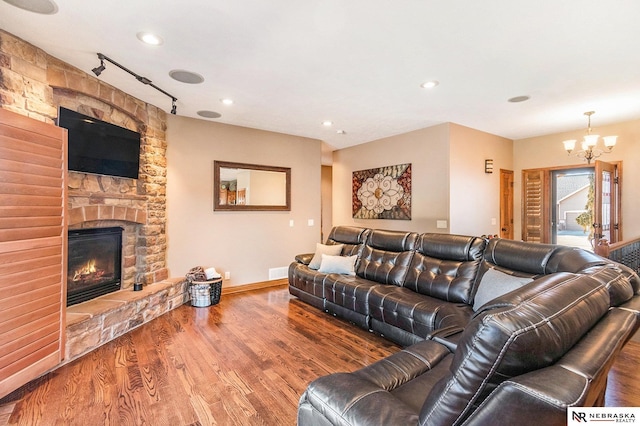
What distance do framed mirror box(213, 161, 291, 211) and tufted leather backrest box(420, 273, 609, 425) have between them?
14.0 feet

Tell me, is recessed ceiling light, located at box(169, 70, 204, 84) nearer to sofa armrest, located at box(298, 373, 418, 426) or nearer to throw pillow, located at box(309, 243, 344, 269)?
throw pillow, located at box(309, 243, 344, 269)

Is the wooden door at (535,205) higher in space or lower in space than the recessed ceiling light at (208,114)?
lower

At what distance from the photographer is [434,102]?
3.71 metres

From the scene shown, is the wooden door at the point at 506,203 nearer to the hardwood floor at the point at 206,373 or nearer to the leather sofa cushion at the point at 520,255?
the hardwood floor at the point at 206,373

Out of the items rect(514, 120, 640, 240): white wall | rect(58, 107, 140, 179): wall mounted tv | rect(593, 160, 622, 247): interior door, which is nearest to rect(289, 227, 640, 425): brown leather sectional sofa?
rect(593, 160, 622, 247): interior door

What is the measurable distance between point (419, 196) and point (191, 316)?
3.84 meters

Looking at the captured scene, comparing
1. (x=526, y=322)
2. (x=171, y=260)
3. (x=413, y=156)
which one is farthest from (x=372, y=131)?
(x=526, y=322)

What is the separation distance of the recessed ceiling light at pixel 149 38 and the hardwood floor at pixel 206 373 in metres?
2.65

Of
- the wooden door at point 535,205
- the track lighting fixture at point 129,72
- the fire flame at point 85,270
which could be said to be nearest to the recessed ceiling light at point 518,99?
the wooden door at point 535,205

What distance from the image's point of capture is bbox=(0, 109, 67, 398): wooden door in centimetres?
200

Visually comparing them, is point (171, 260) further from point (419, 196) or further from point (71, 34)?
point (419, 196)

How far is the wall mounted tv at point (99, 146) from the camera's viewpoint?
111 inches

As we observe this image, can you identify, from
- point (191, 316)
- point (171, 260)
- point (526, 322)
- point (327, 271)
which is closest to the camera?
point (526, 322)

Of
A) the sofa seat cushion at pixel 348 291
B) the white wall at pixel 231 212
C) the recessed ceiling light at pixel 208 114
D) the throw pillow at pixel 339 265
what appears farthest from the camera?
the white wall at pixel 231 212
